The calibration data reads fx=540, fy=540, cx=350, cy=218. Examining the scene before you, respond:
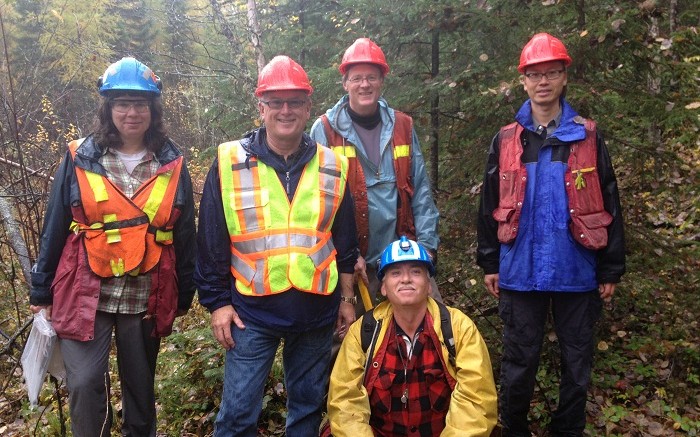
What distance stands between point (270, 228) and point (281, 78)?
875 millimetres

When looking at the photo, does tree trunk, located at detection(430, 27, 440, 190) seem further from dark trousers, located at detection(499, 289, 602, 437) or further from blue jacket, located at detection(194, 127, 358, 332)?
blue jacket, located at detection(194, 127, 358, 332)

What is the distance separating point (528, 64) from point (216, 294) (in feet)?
8.22

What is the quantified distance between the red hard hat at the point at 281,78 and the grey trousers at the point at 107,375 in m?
1.67

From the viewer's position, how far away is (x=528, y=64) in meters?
3.60

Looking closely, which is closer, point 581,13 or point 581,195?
point 581,195

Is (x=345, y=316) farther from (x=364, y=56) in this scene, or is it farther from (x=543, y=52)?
(x=543, y=52)

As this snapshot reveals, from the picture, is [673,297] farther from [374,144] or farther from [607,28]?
[374,144]

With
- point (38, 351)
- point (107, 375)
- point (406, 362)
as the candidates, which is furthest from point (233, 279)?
point (38, 351)

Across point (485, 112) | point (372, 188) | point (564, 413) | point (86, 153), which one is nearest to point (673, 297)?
point (564, 413)

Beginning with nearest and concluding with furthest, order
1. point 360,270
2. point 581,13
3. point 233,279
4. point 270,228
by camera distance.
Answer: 1. point 270,228
2. point 233,279
3. point 360,270
4. point 581,13

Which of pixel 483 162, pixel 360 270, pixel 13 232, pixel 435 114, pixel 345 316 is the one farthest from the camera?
pixel 435 114

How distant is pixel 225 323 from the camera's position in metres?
3.13

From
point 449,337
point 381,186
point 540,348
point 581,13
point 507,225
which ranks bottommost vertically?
point 540,348

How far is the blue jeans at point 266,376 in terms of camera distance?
3.12 m
